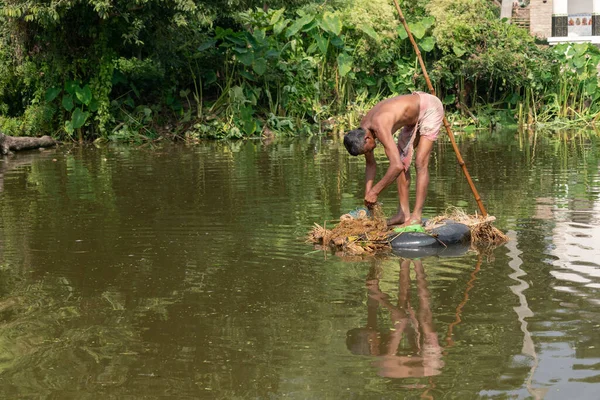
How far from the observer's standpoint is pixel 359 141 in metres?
8.18

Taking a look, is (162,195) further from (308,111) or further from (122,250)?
(308,111)

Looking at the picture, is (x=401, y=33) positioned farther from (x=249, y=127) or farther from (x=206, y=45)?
(x=206, y=45)

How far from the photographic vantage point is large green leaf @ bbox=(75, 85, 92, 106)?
19.8 metres

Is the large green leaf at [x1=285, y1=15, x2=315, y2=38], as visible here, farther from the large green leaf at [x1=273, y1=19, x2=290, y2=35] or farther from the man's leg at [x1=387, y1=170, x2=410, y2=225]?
the man's leg at [x1=387, y1=170, x2=410, y2=225]

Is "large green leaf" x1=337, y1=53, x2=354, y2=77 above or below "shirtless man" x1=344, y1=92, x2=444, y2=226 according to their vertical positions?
above

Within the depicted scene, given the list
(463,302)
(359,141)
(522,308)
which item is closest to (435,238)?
(359,141)

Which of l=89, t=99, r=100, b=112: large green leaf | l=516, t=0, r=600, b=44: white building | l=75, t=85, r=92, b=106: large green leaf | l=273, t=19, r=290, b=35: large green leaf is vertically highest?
l=516, t=0, r=600, b=44: white building

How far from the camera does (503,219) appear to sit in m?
9.59

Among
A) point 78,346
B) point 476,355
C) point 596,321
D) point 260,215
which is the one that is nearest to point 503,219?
point 260,215

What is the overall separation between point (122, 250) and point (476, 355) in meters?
4.04

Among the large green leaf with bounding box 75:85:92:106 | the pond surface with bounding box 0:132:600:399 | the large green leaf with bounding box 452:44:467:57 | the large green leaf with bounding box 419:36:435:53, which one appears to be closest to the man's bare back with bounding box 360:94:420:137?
the pond surface with bounding box 0:132:600:399

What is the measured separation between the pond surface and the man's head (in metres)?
0.99

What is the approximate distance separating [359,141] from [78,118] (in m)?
12.9

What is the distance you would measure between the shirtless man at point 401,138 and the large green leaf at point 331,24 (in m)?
14.1
